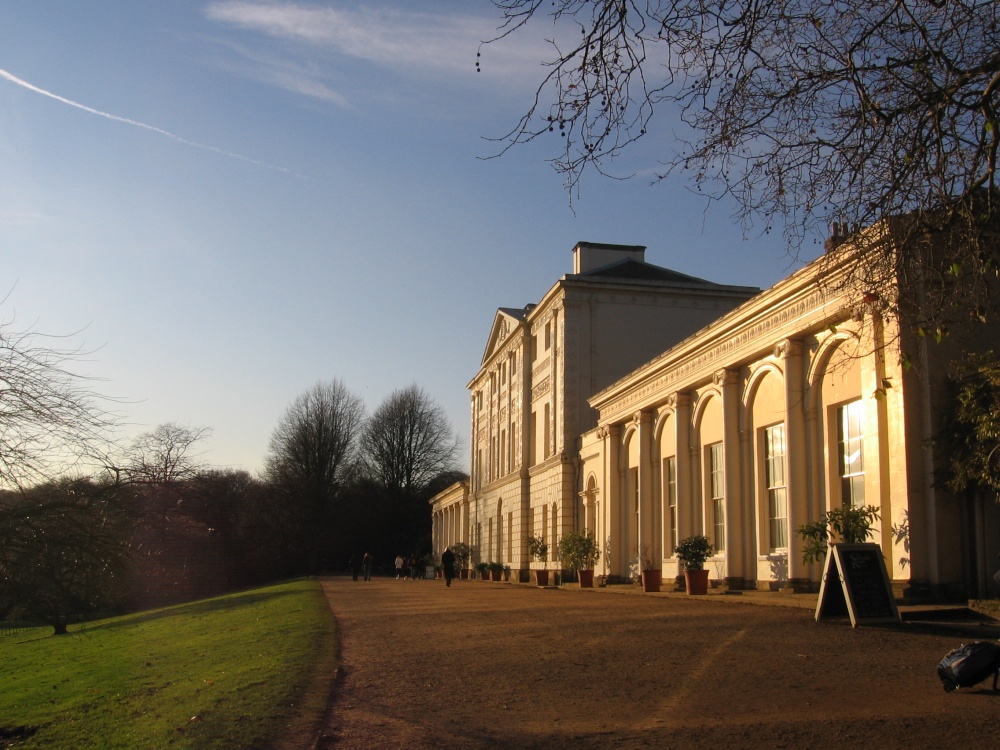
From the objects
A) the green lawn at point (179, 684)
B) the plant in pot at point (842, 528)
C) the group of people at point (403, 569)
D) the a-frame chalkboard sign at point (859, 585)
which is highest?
the plant in pot at point (842, 528)

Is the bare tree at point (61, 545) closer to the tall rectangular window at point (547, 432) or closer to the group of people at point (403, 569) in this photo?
the tall rectangular window at point (547, 432)

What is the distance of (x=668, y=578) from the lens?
27922 mm

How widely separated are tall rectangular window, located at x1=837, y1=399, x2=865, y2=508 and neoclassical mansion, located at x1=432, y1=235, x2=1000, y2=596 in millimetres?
38

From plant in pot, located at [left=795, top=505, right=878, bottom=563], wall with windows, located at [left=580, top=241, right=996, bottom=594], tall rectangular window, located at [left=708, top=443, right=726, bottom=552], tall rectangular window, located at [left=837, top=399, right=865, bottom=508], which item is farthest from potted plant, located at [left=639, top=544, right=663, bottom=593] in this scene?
Result: plant in pot, located at [left=795, top=505, right=878, bottom=563]

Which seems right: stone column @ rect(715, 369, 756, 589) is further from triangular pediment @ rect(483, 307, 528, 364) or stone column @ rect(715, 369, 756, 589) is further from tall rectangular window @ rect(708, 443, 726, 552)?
triangular pediment @ rect(483, 307, 528, 364)

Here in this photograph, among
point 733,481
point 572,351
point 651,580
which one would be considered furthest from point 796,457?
point 572,351

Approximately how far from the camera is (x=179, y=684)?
11.3 m

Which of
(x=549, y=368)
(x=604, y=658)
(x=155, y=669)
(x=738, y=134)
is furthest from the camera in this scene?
(x=549, y=368)

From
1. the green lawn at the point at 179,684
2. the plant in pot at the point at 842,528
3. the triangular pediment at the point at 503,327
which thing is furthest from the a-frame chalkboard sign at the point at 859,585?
the triangular pediment at the point at 503,327

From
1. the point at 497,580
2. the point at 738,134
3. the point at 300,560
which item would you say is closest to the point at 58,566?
the point at 738,134

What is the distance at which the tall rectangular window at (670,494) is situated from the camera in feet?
91.6

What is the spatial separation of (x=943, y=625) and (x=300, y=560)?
6211 cm

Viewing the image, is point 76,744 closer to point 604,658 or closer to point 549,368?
point 604,658

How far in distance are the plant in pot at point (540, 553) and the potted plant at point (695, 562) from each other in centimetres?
1727
